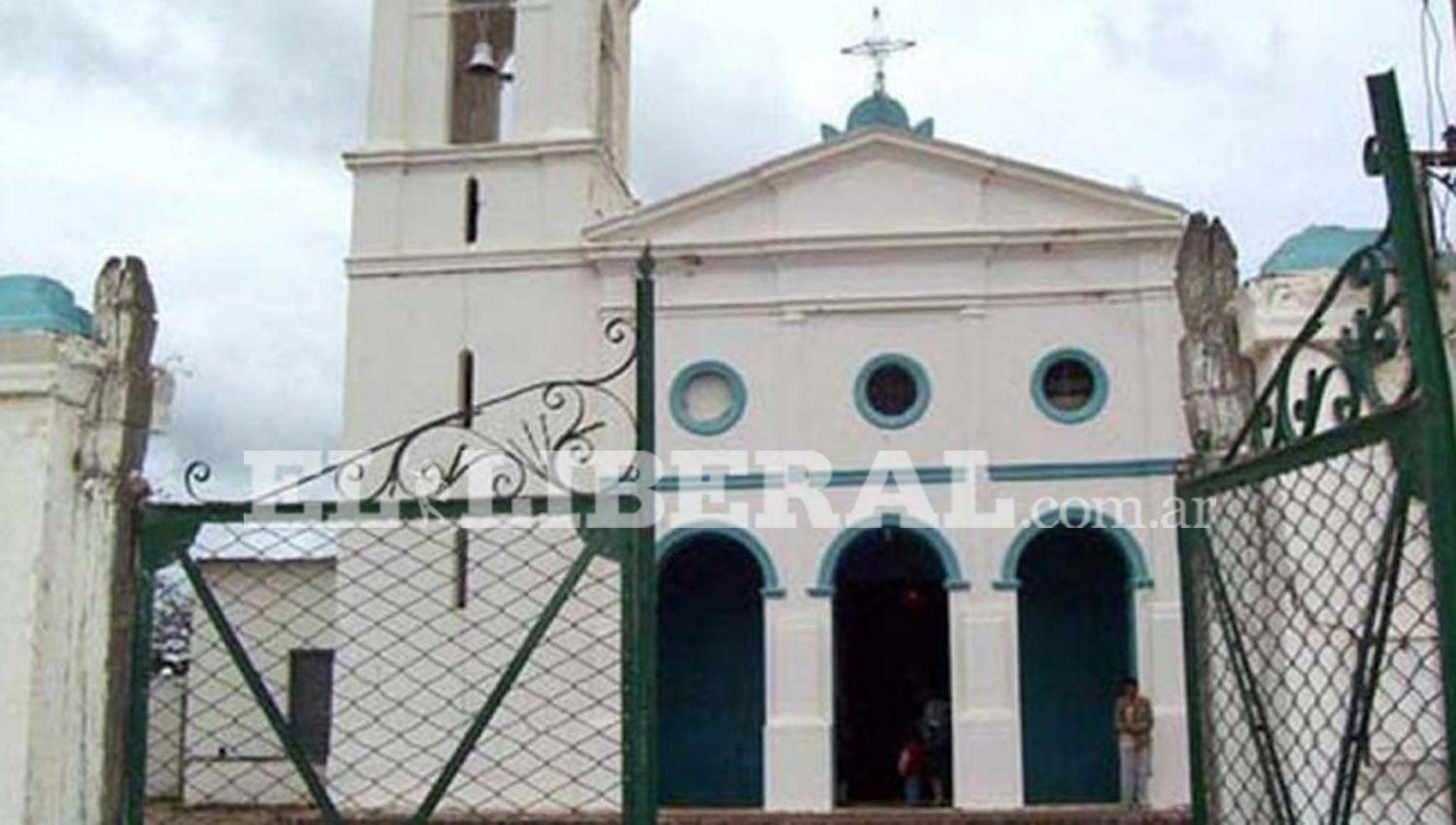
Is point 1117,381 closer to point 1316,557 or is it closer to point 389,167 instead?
point 389,167

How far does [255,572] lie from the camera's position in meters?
20.7

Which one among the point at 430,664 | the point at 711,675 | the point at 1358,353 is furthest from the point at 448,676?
the point at 1358,353

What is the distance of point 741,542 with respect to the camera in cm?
1991

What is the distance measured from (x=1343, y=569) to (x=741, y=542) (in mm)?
14670

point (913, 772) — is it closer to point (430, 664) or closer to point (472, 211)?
point (430, 664)

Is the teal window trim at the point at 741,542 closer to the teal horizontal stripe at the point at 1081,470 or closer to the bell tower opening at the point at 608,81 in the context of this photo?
the teal horizontal stripe at the point at 1081,470

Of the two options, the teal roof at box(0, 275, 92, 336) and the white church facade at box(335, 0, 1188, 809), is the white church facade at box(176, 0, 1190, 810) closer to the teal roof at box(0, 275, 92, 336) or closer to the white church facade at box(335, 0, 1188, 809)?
the white church facade at box(335, 0, 1188, 809)

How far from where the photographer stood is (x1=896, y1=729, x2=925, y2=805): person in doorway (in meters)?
20.0

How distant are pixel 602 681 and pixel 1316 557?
14689 millimetres

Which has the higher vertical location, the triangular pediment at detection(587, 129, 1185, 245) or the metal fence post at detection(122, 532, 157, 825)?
the triangular pediment at detection(587, 129, 1185, 245)

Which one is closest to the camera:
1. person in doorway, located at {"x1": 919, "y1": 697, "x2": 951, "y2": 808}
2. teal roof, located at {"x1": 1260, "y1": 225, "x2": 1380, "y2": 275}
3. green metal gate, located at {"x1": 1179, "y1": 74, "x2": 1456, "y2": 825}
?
green metal gate, located at {"x1": 1179, "y1": 74, "x2": 1456, "y2": 825}

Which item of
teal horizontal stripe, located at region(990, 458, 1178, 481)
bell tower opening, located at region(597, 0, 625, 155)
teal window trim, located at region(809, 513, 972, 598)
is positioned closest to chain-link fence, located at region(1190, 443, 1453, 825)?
teal window trim, located at region(809, 513, 972, 598)

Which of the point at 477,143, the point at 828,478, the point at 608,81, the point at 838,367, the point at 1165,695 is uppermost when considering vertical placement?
the point at 608,81

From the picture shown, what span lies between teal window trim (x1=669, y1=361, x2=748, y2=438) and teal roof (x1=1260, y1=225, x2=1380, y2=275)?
12531 millimetres
